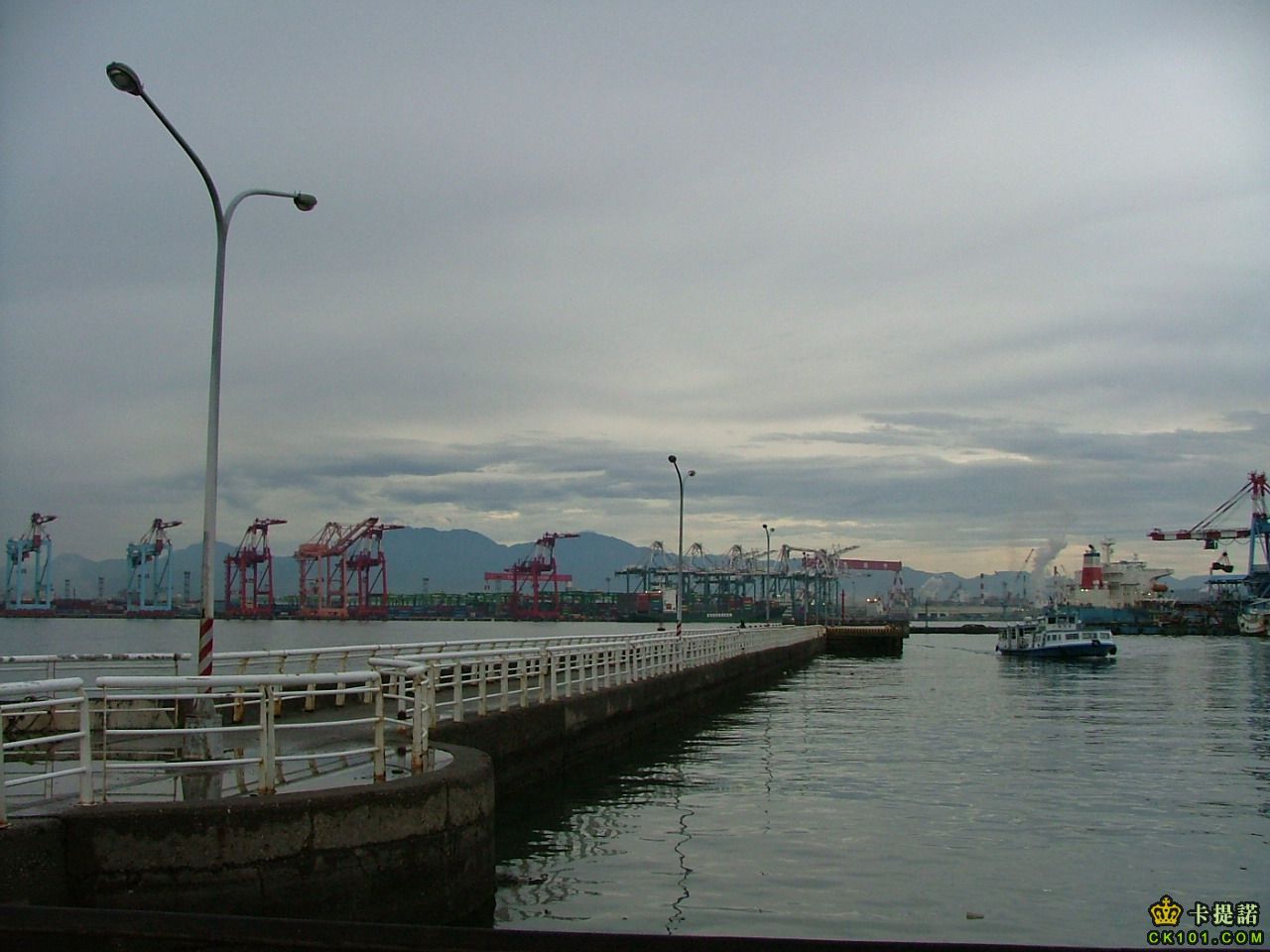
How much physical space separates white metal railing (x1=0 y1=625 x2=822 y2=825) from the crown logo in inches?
326

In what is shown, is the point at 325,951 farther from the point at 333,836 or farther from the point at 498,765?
the point at 498,765

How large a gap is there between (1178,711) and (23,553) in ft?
481

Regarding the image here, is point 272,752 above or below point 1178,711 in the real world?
above

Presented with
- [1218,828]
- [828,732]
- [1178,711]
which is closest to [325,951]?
[1218,828]

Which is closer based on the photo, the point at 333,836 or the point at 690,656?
the point at 333,836

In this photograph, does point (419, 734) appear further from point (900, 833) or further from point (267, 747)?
point (900, 833)

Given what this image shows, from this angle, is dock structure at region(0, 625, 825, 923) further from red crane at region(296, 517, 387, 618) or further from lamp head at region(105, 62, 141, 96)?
red crane at region(296, 517, 387, 618)

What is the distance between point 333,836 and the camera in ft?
32.5

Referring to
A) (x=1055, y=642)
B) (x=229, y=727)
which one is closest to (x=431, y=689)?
(x=229, y=727)
